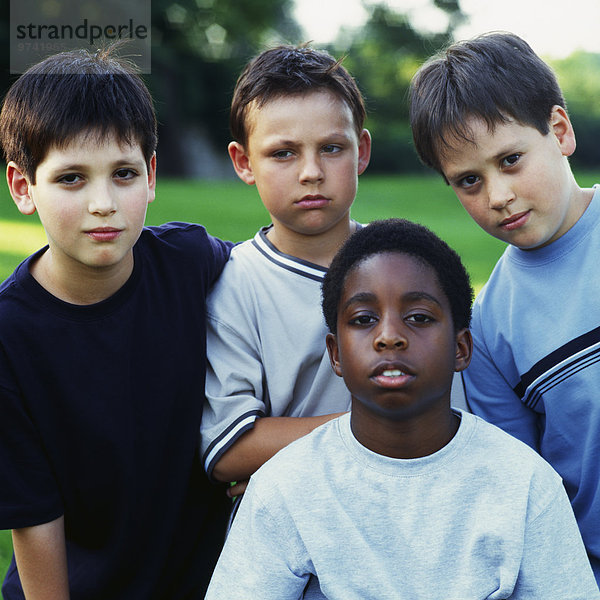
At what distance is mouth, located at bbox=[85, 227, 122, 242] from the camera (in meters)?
2.21

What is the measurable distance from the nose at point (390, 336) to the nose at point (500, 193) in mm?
574

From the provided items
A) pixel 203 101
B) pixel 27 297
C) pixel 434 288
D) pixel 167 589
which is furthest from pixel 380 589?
pixel 203 101

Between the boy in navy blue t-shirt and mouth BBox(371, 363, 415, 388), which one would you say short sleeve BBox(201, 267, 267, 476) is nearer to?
the boy in navy blue t-shirt

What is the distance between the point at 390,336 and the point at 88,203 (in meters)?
0.92

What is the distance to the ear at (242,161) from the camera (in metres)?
2.69

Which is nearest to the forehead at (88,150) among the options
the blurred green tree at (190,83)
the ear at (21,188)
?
the ear at (21,188)

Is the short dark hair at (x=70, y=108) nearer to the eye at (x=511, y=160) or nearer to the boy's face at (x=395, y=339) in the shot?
the boy's face at (x=395, y=339)

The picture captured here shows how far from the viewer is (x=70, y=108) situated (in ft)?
7.39

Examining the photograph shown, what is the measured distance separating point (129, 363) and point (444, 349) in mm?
932

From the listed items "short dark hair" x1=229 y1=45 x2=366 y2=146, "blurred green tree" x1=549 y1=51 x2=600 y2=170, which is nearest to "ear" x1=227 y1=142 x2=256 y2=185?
"short dark hair" x1=229 y1=45 x2=366 y2=146

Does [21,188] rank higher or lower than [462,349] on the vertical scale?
higher

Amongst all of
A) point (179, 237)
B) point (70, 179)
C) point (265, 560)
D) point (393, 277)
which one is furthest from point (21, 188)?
point (265, 560)

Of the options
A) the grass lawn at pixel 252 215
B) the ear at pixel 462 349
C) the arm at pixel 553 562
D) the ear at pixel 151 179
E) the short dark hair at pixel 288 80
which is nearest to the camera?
the arm at pixel 553 562

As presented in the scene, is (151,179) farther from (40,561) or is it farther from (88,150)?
(40,561)
